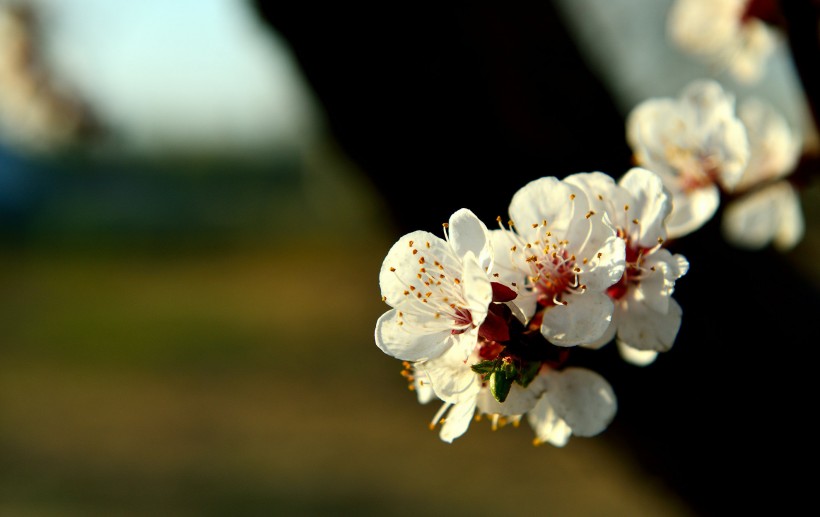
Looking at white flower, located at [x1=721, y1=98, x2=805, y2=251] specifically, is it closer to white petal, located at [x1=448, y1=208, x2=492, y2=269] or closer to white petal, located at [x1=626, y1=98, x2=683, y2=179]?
white petal, located at [x1=626, y1=98, x2=683, y2=179]

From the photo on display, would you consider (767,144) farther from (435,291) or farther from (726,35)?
(435,291)

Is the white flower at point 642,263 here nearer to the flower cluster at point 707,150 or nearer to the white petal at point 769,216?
the flower cluster at point 707,150

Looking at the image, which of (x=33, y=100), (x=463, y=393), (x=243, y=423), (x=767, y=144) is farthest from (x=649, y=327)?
(x=243, y=423)

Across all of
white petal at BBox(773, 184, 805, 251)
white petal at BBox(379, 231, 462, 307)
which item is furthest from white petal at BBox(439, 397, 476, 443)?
white petal at BBox(773, 184, 805, 251)

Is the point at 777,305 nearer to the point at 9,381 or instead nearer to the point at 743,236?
the point at 743,236

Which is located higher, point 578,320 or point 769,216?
point 769,216

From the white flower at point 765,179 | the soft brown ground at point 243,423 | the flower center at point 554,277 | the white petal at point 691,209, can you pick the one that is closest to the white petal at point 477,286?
the flower center at point 554,277

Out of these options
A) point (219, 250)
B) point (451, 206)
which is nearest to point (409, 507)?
point (451, 206)
